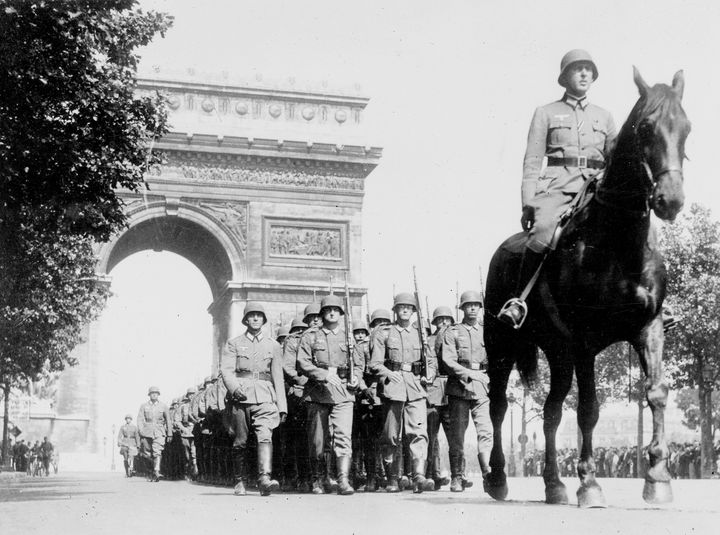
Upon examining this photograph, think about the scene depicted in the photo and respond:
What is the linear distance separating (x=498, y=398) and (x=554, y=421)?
952 mm

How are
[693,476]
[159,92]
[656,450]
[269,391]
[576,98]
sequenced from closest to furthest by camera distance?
1. [656,450]
2. [576,98]
3. [269,391]
4. [159,92]
5. [693,476]

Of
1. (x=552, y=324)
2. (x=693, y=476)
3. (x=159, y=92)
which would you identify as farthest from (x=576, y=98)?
(x=693, y=476)

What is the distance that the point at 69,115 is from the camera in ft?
47.1

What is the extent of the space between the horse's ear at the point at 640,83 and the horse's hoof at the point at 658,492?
2.31 metres

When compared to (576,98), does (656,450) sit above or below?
below

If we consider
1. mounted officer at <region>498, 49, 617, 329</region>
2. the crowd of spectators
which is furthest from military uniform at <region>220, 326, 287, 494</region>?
the crowd of spectators

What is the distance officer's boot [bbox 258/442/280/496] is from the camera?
11.7m

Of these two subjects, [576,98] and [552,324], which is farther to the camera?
[576,98]

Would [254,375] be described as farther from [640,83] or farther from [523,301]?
[640,83]

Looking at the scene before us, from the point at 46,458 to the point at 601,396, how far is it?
18.7m

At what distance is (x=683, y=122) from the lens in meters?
6.40

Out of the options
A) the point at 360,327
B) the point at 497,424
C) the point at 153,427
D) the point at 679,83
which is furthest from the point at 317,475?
the point at 153,427

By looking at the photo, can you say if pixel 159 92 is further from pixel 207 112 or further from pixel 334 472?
pixel 207 112

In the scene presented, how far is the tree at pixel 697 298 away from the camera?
28.2m
